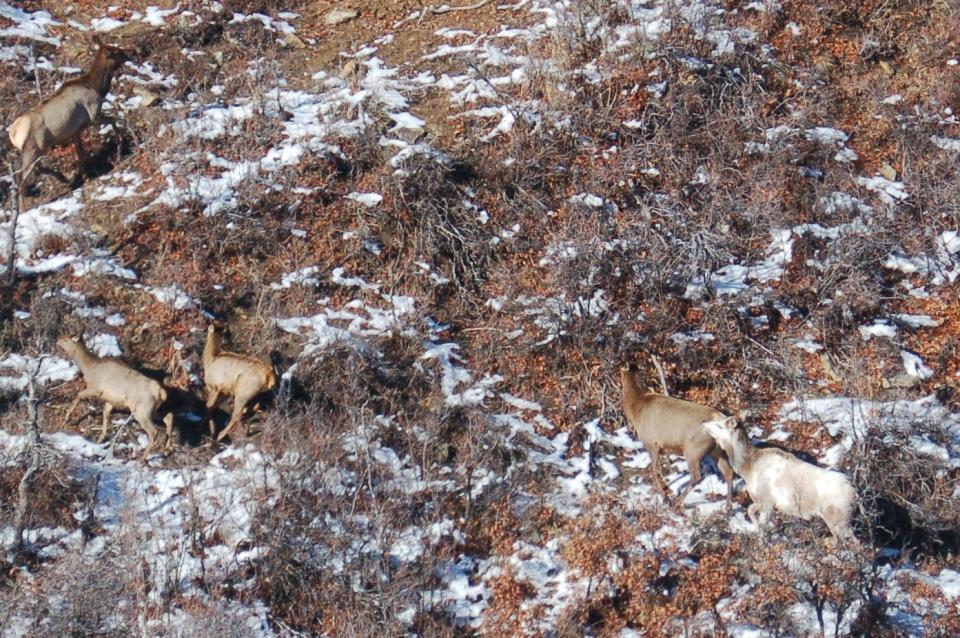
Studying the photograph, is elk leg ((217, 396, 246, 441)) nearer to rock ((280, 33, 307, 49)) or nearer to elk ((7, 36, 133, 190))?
elk ((7, 36, 133, 190))

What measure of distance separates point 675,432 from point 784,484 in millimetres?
1210

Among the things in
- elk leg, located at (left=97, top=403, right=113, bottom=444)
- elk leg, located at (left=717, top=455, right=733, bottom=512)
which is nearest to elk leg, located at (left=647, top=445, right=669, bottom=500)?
elk leg, located at (left=717, top=455, right=733, bottom=512)

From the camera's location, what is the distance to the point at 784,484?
10.9 metres

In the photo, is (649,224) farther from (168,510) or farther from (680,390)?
(168,510)

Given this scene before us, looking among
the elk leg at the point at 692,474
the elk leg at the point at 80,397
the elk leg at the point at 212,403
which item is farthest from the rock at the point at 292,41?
the elk leg at the point at 692,474

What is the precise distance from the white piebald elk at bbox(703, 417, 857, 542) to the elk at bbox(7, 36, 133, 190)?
29.5ft

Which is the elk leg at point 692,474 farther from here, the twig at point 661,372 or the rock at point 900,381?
the rock at point 900,381

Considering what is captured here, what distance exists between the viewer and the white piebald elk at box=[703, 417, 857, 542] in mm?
10602

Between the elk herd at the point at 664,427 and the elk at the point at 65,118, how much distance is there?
3.32 metres

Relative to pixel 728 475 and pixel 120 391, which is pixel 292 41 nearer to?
pixel 120 391

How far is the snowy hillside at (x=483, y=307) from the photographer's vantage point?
35.7ft

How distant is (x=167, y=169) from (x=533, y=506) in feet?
22.5

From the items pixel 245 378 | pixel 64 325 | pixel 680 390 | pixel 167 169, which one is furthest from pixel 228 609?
pixel 167 169

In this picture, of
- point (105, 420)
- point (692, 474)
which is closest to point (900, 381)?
point (692, 474)
